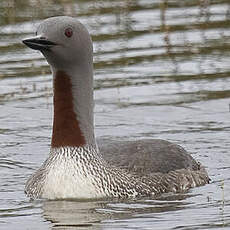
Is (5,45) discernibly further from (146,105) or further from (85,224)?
(85,224)

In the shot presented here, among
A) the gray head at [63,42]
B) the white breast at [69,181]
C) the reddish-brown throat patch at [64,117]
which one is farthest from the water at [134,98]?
the gray head at [63,42]

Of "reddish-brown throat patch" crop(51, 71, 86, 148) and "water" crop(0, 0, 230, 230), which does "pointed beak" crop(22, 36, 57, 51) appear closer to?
"reddish-brown throat patch" crop(51, 71, 86, 148)

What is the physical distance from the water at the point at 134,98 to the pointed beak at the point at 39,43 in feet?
5.00

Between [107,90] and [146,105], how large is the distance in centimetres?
87

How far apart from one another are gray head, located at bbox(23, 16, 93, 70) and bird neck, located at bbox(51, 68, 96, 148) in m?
0.13

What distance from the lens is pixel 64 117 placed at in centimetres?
1245

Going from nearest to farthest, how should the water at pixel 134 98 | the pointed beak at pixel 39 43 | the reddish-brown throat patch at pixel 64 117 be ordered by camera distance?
the pointed beak at pixel 39 43, the water at pixel 134 98, the reddish-brown throat patch at pixel 64 117

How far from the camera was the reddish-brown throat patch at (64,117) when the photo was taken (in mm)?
12344

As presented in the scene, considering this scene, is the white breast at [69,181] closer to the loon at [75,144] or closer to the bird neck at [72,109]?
the loon at [75,144]

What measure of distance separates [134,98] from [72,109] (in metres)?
5.28

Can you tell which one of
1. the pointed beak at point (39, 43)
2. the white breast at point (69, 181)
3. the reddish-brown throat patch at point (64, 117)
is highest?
the pointed beak at point (39, 43)

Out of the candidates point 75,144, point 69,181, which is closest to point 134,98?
point 75,144

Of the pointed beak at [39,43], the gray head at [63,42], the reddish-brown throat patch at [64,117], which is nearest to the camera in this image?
the pointed beak at [39,43]

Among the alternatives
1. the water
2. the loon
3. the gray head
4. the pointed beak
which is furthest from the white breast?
the pointed beak
